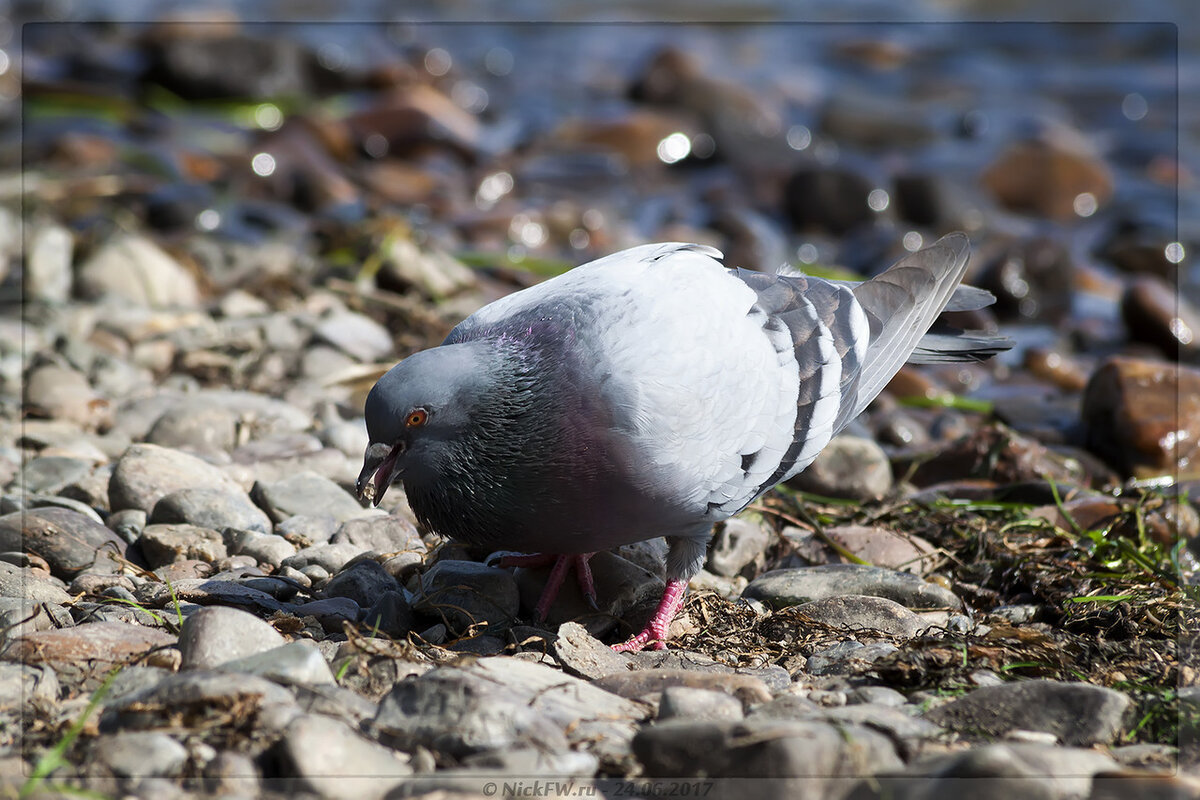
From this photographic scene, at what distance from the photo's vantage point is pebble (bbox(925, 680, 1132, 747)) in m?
3.25

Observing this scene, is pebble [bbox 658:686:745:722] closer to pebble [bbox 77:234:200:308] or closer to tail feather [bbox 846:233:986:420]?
tail feather [bbox 846:233:986:420]

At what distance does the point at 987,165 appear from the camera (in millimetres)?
12672

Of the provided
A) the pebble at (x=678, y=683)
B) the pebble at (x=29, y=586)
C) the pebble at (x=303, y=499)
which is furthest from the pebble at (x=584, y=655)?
the pebble at (x=29, y=586)

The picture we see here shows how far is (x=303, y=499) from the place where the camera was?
4.91 meters

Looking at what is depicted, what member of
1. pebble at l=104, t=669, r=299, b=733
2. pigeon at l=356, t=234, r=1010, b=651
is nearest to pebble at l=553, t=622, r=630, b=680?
pigeon at l=356, t=234, r=1010, b=651

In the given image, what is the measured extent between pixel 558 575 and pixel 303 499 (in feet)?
4.23

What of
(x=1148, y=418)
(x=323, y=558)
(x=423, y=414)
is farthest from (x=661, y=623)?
(x=1148, y=418)

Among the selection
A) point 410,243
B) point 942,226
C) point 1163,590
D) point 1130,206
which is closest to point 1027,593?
point 1163,590

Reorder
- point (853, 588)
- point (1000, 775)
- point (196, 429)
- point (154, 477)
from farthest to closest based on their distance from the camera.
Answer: point (196, 429), point (154, 477), point (853, 588), point (1000, 775)

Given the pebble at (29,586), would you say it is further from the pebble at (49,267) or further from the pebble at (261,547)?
the pebble at (49,267)

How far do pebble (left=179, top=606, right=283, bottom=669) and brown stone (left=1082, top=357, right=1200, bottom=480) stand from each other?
4.73 meters

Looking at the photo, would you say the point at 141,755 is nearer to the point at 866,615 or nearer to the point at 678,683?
the point at 678,683

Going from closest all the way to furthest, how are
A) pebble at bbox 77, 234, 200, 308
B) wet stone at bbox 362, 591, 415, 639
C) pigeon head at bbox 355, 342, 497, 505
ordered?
pigeon head at bbox 355, 342, 497, 505
wet stone at bbox 362, 591, 415, 639
pebble at bbox 77, 234, 200, 308

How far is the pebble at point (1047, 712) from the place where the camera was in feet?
10.7
